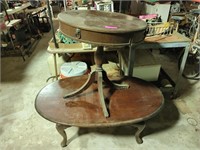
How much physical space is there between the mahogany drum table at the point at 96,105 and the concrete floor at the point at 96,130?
135 mm

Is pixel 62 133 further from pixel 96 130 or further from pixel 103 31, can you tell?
pixel 103 31

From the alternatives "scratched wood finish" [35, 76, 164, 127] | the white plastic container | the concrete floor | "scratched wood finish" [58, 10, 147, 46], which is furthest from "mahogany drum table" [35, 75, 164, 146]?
"scratched wood finish" [58, 10, 147, 46]

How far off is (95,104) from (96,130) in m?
0.36

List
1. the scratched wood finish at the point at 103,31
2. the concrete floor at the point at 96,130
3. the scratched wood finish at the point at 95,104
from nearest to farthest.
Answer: the scratched wood finish at the point at 103,31 → the scratched wood finish at the point at 95,104 → the concrete floor at the point at 96,130

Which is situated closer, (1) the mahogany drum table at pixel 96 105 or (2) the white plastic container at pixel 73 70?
(1) the mahogany drum table at pixel 96 105

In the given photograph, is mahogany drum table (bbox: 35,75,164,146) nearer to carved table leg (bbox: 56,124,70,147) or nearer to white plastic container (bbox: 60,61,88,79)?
carved table leg (bbox: 56,124,70,147)

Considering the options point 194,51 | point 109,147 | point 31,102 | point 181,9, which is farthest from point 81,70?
point 181,9

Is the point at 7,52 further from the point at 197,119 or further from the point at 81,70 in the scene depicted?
the point at 197,119

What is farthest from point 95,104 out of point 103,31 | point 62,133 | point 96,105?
point 103,31

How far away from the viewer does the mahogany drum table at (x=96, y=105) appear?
48.4 inches

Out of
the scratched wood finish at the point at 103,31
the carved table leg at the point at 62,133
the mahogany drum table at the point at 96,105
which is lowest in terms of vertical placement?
the carved table leg at the point at 62,133

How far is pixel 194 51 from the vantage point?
241 cm

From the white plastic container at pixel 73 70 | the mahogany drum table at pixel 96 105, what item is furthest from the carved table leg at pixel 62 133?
the white plastic container at pixel 73 70

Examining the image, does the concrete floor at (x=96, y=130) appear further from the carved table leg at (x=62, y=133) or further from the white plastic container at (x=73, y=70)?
the white plastic container at (x=73, y=70)
